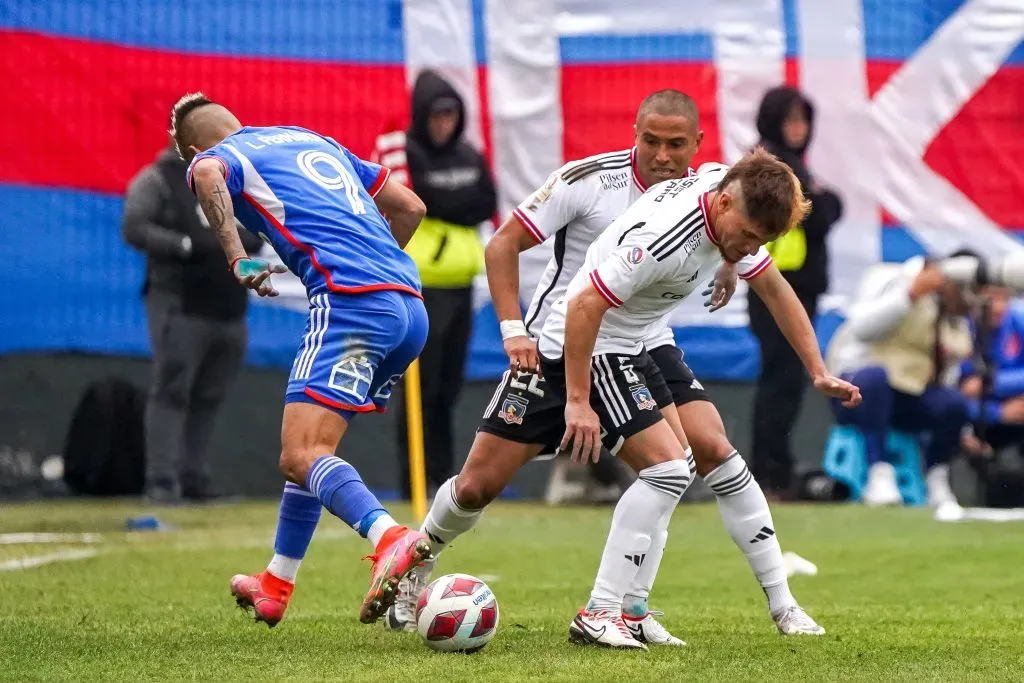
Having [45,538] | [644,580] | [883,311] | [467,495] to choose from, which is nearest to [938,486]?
[883,311]

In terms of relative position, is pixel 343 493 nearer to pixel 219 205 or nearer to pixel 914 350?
pixel 219 205

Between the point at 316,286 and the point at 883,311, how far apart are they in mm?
7281

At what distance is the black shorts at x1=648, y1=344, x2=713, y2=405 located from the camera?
21.4ft

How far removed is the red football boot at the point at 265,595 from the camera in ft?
20.1

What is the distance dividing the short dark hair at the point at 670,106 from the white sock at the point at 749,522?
1.30m

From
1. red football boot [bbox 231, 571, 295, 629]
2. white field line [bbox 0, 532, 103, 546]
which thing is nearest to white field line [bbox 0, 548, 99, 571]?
white field line [bbox 0, 532, 103, 546]

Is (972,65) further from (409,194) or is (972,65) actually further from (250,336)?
(409,194)

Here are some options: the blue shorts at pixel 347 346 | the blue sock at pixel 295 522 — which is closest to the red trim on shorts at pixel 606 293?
the blue shorts at pixel 347 346

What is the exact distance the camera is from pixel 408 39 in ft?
42.9

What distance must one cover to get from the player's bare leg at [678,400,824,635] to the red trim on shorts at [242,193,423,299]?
1214 mm

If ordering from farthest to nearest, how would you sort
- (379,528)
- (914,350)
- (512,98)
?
(512,98) → (914,350) → (379,528)

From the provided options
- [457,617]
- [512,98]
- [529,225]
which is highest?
[512,98]

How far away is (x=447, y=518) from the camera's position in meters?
6.53

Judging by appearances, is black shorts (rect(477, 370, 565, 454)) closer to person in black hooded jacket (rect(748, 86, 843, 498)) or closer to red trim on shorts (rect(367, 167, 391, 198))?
red trim on shorts (rect(367, 167, 391, 198))
